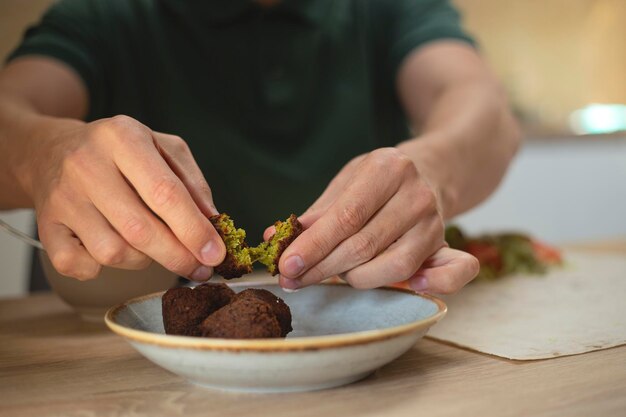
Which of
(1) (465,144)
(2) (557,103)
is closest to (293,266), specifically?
(1) (465,144)

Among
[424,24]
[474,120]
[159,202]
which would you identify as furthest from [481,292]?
[424,24]

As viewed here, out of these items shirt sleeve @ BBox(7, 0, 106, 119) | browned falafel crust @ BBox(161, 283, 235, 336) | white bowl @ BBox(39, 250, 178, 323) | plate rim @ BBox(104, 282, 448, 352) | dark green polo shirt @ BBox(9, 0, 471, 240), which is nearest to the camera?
plate rim @ BBox(104, 282, 448, 352)

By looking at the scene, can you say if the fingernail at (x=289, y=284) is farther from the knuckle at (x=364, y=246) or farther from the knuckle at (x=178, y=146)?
the knuckle at (x=178, y=146)

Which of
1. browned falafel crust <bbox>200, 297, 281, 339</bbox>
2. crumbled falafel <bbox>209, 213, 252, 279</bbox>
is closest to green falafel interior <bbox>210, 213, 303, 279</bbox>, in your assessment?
crumbled falafel <bbox>209, 213, 252, 279</bbox>

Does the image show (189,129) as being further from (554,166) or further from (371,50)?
(554,166)

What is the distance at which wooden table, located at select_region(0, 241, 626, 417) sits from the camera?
63cm

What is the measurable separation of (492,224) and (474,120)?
2.33 metres

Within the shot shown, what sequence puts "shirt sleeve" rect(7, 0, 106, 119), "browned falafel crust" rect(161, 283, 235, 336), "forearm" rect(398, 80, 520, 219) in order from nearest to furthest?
"browned falafel crust" rect(161, 283, 235, 336)
"forearm" rect(398, 80, 520, 219)
"shirt sleeve" rect(7, 0, 106, 119)

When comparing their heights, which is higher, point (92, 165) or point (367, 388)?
point (92, 165)

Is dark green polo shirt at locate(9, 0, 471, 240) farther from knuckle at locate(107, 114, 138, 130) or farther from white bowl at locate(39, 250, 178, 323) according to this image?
knuckle at locate(107, 114, 138, 130)

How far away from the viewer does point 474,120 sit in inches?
54.5

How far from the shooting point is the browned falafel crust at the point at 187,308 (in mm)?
739

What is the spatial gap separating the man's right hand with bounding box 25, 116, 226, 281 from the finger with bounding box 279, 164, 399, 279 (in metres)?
0.09

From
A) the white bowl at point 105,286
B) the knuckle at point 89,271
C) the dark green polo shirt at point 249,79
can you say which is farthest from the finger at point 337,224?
the dark green polo shirt at point 249,79
